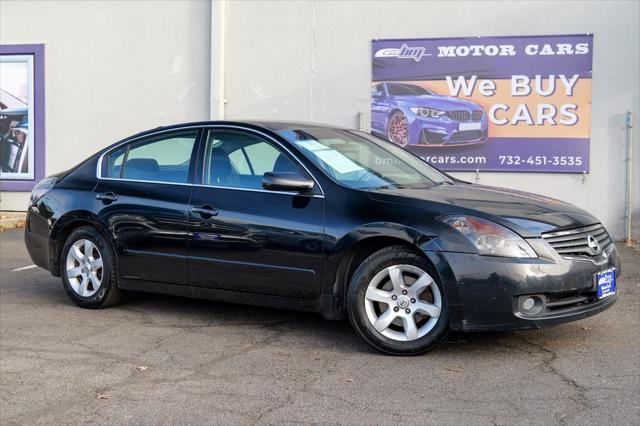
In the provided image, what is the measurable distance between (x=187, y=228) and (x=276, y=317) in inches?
41.6

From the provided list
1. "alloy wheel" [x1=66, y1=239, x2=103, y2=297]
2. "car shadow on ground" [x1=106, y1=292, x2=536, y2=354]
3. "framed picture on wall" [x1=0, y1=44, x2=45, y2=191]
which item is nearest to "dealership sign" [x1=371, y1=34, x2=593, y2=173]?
"framed picture on wall" [x1=0, y1=44, x2=45, y2=191]

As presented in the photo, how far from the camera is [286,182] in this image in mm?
6062

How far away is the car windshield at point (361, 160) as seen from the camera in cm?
636

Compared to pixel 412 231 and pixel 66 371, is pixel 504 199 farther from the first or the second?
pixel 66 371

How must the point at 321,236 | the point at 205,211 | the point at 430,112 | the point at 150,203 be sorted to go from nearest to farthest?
the point at 321,236 < the point at 205,211 < the point at 150,203 < the point at 430,112

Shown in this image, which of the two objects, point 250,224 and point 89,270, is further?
point 89,270

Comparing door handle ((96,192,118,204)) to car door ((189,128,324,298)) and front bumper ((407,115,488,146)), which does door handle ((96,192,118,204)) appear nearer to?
car door ((189,128,324,298))

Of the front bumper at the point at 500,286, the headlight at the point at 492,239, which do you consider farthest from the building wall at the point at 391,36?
the headlight at the point at 492,239

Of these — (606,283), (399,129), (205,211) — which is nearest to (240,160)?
(205,211)

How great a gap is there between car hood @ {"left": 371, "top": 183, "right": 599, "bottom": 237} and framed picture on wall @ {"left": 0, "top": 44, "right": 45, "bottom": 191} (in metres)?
9.54

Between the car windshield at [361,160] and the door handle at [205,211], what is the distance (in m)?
0.78

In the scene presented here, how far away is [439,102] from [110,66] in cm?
523

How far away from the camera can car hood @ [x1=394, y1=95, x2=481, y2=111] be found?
12320mm

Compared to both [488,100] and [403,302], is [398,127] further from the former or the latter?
[403,302]
